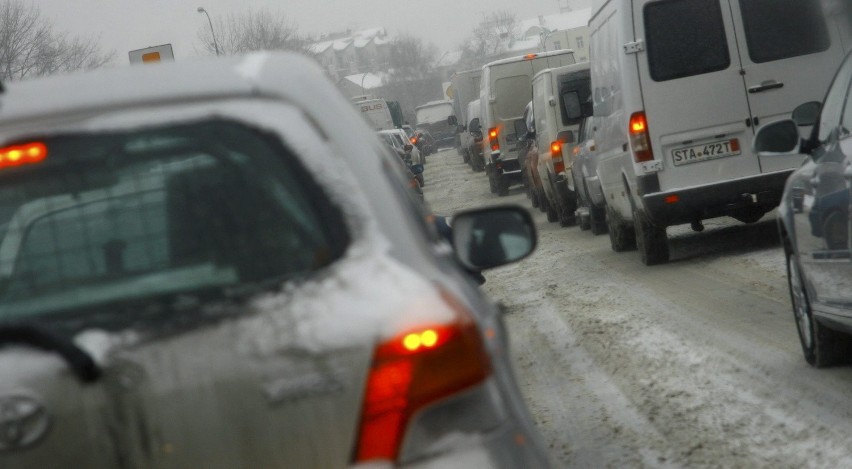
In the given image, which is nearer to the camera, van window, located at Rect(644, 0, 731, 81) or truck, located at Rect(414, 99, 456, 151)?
van window, located at Rect(644, 0, 731, 81)

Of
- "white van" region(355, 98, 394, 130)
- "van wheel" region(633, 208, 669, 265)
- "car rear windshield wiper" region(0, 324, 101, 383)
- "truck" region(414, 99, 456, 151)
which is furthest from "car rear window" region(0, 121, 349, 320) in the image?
"truck" region(414, 99, 456, 151)

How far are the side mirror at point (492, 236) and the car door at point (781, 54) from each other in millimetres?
8554

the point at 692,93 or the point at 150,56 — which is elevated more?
the point at 150,56

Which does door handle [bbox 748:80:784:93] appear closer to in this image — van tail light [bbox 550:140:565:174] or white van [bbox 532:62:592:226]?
white van [bbox 532:62:592:226]

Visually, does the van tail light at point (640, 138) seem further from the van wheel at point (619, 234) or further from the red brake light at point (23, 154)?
the red brake light at point (23, 154)

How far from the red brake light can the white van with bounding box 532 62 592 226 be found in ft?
52.2

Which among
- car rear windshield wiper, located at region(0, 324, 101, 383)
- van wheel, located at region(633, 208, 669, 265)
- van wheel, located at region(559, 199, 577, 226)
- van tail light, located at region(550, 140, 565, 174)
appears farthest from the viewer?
van tail light, located at region(550, 140, 565, 174)

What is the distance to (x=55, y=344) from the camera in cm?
249

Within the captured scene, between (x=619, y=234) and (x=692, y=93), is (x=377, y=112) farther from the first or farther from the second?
(x=692, y=93)

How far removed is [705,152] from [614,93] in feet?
3.56

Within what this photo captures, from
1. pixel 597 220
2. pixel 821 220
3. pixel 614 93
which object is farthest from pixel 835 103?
pixel 597 220

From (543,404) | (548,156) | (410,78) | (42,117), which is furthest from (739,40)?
(410,78)

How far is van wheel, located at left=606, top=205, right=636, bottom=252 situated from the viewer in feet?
47.6

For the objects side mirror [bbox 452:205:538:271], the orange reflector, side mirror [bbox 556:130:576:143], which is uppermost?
the orange reflector
